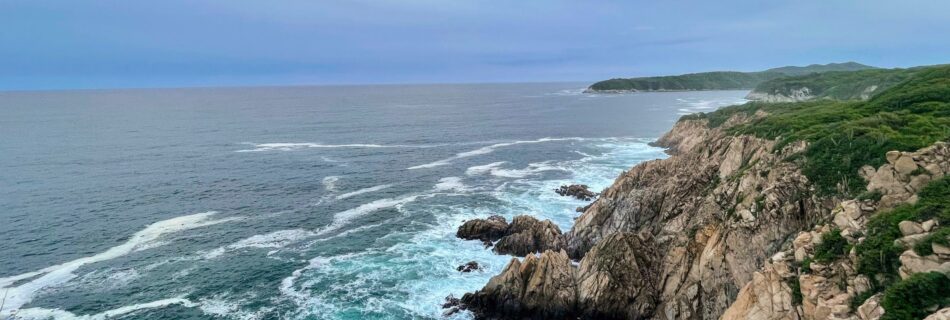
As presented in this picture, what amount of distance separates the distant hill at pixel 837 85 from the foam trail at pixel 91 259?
132m

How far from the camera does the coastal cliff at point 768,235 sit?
2100 centimetres

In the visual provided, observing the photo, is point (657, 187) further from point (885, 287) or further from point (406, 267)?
point (885, 287)

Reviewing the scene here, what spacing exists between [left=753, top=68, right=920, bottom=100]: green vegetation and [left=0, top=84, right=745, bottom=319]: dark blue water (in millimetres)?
57147

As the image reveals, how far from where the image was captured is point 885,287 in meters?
19.6

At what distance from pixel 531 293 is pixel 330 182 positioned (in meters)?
49.1

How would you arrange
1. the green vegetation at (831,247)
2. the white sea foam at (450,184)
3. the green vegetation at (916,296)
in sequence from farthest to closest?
the white sea foam at (450,184) < the green vegetation at (831,247) < the green vegetation at (916,296)

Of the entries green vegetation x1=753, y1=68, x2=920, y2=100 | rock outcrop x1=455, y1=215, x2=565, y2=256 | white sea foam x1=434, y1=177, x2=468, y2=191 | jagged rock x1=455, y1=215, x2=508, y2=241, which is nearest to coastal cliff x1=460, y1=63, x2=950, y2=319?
rock outcrop x1=455, y1=215, x2=565, y2=256

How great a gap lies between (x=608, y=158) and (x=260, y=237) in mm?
66075

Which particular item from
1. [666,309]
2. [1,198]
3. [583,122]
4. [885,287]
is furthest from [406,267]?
[583,122]

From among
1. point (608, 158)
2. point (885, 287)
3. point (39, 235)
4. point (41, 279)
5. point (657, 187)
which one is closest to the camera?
point (885, 287)

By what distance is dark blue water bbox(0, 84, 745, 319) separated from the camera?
41062 millimetres

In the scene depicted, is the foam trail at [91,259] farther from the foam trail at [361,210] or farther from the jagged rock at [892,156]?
the jagged rock at [892,156]

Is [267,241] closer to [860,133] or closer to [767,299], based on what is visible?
[767,299]

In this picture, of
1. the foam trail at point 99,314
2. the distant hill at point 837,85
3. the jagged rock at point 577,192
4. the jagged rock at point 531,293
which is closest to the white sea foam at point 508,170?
the jagged rock at point 577,192
